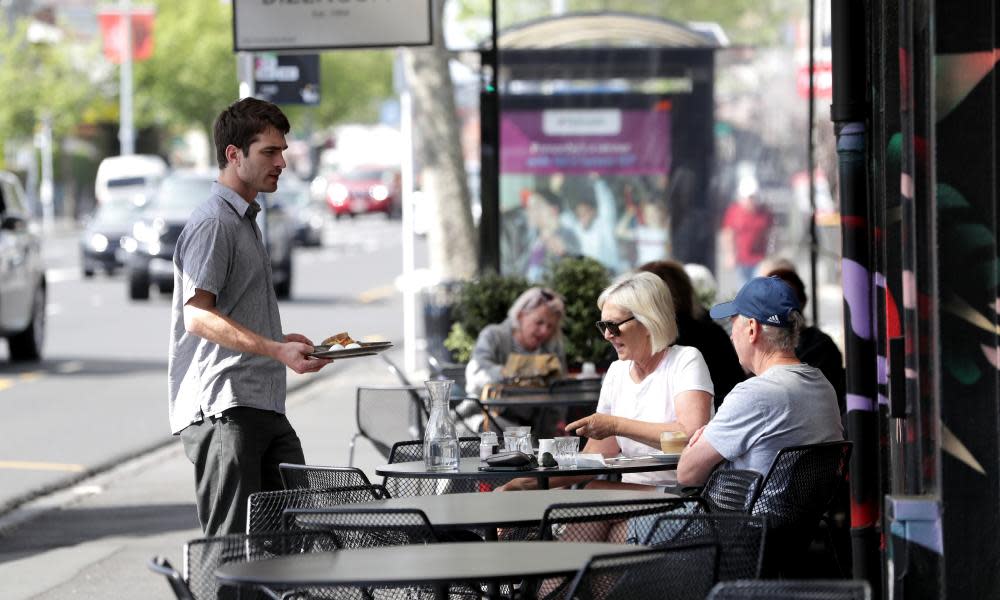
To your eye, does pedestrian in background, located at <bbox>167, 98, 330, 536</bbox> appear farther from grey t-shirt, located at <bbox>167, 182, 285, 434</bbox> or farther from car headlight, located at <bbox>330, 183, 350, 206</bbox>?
car headlight, located at <bbox>330, 183, 350, 206</bbox>

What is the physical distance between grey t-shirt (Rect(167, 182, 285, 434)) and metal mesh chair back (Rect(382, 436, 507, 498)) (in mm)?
934

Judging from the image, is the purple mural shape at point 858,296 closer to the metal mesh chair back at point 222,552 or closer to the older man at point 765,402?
the older man at point 765,402

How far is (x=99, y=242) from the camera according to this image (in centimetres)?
3566

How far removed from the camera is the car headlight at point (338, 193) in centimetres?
7375

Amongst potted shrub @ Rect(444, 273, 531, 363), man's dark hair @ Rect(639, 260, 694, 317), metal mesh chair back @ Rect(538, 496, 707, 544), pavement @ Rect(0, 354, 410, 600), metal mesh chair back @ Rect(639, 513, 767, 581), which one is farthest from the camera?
potted shrub @ Rect(444, 273, 531, 363)

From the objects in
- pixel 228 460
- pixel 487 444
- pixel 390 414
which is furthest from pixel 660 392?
pixel 390 414

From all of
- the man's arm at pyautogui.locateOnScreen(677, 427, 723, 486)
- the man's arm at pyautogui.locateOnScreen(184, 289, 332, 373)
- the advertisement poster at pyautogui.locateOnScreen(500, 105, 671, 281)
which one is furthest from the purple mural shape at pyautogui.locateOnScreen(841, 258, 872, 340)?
the advertisement poster at pyautogui.locateOnScreen(500, 105, 671, 281)

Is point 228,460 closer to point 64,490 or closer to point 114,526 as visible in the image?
point 114,526

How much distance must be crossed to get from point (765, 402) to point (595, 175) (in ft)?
33.8

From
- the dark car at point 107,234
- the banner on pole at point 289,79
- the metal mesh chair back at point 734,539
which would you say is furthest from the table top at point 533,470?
the dark car at point 107,234

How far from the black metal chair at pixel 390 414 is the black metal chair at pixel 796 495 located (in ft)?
12.1

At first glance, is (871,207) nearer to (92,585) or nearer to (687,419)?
(687,419)

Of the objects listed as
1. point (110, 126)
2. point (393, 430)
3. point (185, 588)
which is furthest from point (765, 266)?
point (110, 126)

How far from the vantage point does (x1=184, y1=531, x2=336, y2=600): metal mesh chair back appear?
4973mm
